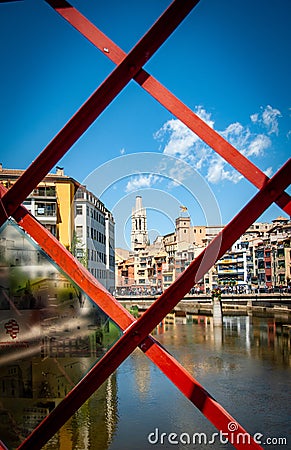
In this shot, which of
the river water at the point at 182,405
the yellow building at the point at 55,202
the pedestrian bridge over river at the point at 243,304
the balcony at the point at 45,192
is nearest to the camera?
the yellow building at the point at 55,202

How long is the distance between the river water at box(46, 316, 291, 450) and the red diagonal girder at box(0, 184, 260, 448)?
4.95 ft

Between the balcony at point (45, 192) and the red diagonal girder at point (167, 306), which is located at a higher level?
the balcony at point (45, 192)

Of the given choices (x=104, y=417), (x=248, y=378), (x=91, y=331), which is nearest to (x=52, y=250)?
(x=91, y=331)

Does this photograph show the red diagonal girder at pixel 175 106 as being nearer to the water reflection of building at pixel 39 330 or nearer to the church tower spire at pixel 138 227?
the church tower spire at pixel 138 227

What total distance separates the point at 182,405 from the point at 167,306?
18.6 feet

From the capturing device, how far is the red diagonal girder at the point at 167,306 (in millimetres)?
1424

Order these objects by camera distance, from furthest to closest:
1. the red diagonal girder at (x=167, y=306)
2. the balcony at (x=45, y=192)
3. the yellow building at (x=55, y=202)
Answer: the balcony at (x=45, y=192) → the yellow building at (x=55, y=202) → the red diagonal girder at (x=167, y=306)

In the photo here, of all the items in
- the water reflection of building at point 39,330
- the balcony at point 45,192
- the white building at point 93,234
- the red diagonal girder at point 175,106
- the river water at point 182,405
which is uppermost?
the red diagonal girder at point 175,106

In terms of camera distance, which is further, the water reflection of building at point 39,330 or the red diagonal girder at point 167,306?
the water reflection of building at point 39,330

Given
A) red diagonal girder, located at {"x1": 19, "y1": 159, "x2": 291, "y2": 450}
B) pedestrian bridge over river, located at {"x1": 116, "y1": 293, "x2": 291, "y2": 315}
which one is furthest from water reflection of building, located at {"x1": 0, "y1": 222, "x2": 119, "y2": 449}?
pedestrian bridge over river, located at {"x1": 116, "y1": 293, "x2": 291, "y2": 315}

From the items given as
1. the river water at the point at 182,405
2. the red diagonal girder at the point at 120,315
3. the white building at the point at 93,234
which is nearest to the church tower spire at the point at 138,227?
the white building at the point at 93,234

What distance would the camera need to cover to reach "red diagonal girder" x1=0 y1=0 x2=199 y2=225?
4.87 feet

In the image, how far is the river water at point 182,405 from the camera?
215 inches

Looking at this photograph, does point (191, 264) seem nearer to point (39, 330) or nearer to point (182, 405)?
point (39, 330)
